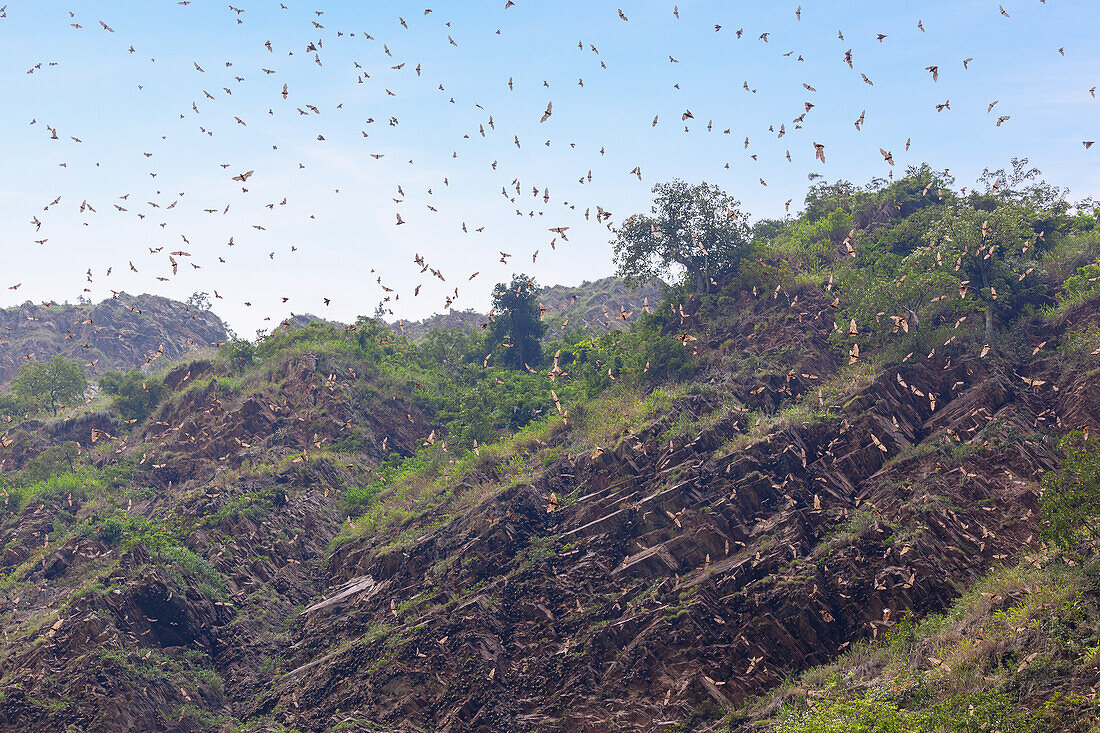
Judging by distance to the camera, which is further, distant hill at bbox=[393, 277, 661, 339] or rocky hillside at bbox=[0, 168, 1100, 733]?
distant hill at bbox=[393, 277, 661, 339]

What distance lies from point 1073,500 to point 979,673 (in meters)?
8.68

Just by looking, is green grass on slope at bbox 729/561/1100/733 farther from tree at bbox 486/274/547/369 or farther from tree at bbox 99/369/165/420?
tree at bbox 99/369/165/420

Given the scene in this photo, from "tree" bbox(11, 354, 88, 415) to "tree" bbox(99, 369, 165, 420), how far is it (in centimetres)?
969

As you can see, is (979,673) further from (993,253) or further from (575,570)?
(993,253)

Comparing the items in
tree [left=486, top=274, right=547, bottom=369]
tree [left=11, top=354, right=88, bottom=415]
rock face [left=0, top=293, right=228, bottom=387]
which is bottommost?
tree [left=486, top=274, right=547, bottom=369]

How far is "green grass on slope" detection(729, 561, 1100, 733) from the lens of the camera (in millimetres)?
25516

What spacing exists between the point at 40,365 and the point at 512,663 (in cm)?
6621

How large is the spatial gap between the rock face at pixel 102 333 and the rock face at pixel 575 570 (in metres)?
78.3

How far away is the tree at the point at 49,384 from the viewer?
80.1 meters

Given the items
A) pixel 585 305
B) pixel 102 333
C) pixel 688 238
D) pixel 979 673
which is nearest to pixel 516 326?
pixel 688 238

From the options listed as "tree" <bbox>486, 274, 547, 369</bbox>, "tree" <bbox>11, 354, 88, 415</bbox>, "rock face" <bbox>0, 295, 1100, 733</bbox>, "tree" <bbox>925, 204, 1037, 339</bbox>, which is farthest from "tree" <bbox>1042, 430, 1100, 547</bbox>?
"tree" <bbox>11, 354, 88, 415</bbox>

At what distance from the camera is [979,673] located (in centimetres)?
2767

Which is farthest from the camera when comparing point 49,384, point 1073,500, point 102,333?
point 102,333

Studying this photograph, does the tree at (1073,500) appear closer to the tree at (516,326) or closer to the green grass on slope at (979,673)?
the green grass on slope at (979,673)
